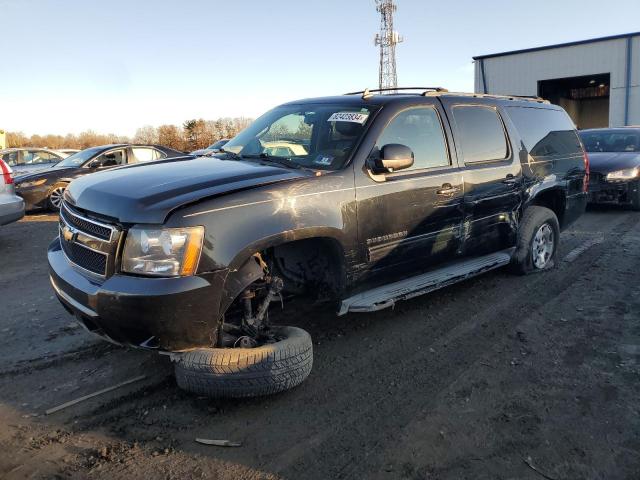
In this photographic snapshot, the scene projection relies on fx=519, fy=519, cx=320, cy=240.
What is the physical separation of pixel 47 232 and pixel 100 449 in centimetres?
741

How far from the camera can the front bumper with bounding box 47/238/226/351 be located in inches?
111

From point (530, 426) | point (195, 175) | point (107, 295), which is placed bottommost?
point (530, 426)

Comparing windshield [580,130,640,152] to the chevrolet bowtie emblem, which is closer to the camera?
the chevrolet bowtie emblem

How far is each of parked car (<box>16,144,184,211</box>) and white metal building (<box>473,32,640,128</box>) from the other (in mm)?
24191

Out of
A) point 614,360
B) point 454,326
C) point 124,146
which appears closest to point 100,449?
point 454,326

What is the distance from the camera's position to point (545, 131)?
5.96 metres

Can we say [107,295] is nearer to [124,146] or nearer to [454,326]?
[454,326]

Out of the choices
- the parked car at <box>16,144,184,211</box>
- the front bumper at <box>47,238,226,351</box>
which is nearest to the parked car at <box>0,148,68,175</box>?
the parked car at <box>16,144,184,211</box>

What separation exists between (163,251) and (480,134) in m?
3.40

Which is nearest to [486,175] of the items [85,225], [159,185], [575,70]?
[159,185]

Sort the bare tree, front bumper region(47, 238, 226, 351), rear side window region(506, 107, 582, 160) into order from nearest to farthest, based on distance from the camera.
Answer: front bumper region(47, 238, 226, 351)
rear side window region(506, 107, 582, 160)
the bare tree

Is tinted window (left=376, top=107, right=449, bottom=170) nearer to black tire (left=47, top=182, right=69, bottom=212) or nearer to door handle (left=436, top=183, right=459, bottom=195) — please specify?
door handle (left=436, top=183, right=459, bottom=195)

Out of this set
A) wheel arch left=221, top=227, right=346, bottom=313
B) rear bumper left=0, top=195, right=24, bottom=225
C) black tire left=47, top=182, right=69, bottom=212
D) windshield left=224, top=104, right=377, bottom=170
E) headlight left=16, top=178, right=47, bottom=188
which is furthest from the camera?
black tire left=47, top=182, right=69, bottom=212

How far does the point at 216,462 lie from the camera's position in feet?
8.77
